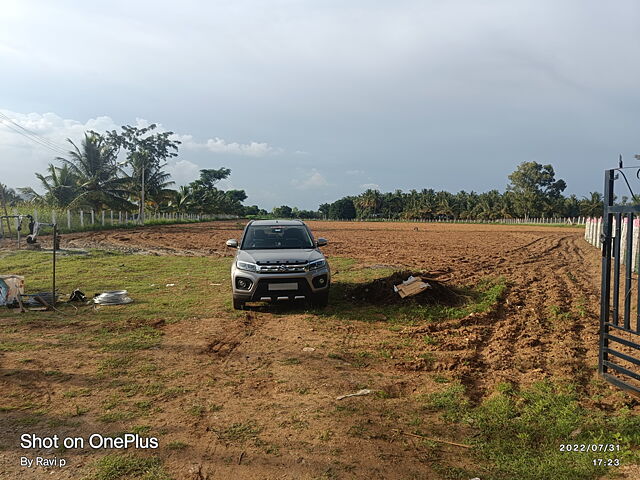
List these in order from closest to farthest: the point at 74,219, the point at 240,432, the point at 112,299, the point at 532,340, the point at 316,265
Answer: the point at 240,432 → the point at 532,340 → the point at 316,265 → the point at 112,299 → the point at 74,219

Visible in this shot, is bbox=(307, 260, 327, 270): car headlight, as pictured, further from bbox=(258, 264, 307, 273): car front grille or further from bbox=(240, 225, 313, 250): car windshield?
bbox=(240, 225, 313, 250): car windshield

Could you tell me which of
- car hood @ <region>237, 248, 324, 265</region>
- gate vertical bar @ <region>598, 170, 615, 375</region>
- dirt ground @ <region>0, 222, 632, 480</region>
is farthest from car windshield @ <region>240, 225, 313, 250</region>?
gate vertical bar @ <region>598, 170, 615, 375</region>

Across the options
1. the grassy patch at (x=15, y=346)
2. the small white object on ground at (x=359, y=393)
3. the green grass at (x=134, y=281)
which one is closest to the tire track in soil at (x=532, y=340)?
the small white object on ground at (x=359, y=393)

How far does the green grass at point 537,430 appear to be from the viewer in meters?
3.14

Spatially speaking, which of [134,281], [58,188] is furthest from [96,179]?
[134,281]

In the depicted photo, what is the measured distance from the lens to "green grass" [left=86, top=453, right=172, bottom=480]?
3.03 metres

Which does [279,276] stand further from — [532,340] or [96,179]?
[96,179]

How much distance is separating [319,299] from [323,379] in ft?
11.5

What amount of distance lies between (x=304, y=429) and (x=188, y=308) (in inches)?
212

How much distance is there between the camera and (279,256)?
829 centimetres

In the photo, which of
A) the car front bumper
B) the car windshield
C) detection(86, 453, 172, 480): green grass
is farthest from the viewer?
the car windshield

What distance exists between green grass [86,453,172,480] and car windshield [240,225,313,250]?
5973 millimetres

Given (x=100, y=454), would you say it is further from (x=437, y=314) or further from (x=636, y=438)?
(x=437, y=314)

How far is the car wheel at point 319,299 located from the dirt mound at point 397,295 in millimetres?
1140
